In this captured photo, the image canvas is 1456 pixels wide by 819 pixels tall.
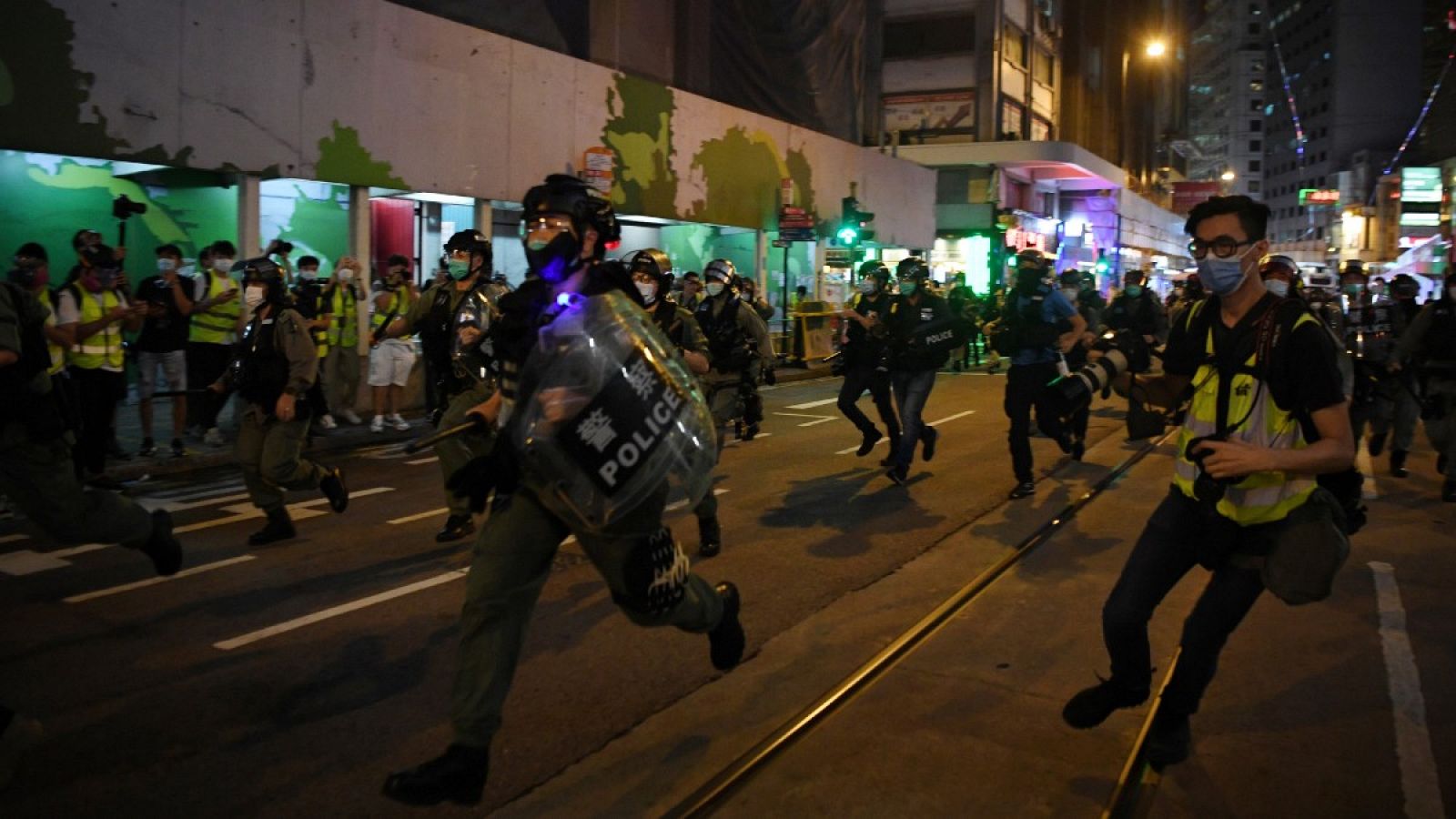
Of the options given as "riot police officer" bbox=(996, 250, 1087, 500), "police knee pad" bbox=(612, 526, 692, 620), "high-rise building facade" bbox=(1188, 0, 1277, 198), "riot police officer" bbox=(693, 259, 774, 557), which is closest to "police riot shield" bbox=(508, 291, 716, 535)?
"police knee pad" bbox=(612, 526, 692, 620)

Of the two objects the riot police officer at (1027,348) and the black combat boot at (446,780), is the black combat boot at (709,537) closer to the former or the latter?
the riot police officer at (1027,348)

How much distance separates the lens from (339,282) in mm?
13047

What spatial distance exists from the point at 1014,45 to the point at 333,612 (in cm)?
4290

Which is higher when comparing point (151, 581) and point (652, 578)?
point (652, 578)

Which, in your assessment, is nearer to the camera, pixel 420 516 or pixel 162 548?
pixel 162 548

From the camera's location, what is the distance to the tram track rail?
3633mm

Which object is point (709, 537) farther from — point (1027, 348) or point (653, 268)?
point (1027, 348)

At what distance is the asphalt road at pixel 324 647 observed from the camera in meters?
3.82

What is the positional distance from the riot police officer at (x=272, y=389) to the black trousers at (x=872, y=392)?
484 centimetres

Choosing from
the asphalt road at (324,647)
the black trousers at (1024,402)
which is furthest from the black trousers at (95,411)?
the black trousers at (1024,402)

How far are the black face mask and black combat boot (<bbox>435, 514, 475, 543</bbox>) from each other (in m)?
3.86

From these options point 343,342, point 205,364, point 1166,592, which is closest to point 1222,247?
point 1166,592

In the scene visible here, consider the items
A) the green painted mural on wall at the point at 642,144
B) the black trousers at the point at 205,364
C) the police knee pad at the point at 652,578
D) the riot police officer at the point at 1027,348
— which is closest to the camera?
the police knee pad at the point at 652,578

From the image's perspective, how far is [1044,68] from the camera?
48.5m
